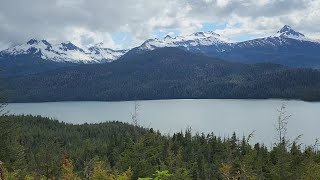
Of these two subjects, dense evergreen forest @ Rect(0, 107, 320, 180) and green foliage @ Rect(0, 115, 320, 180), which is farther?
dense evergreen forest @ Rect(0, 107, 320, 180)

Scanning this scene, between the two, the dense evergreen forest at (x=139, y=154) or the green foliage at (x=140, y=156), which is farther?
the dense evergreen forest at (x=139, y=154)

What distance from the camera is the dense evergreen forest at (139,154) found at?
23.8m

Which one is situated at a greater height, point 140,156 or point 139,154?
point 139,154

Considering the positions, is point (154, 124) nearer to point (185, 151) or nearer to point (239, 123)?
point (239, 123)

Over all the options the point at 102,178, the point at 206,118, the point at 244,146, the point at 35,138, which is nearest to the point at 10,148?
the point at 102,178

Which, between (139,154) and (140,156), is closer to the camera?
(139,154)

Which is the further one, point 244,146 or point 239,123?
point 239,123

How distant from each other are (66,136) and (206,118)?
77.3 metres

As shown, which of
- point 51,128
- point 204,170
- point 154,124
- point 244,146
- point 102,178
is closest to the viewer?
point 102,178

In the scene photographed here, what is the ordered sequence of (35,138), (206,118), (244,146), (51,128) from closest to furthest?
1. (244,146)
2. (35,138)
3. (51,128)
4. (206,118)

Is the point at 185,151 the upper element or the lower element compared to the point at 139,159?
lower

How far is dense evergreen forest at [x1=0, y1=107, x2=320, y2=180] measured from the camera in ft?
78.1

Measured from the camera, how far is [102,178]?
639 inches

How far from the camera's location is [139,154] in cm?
3319
